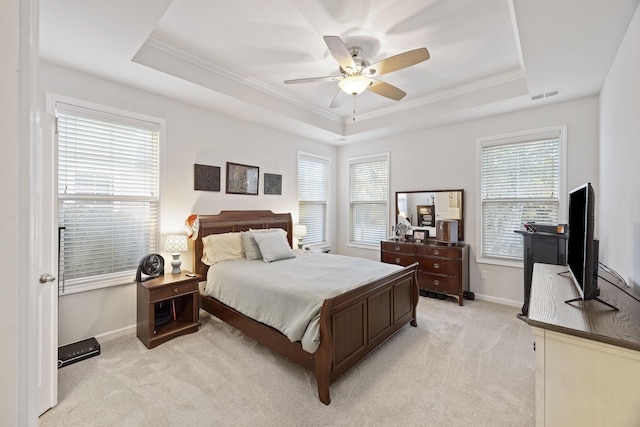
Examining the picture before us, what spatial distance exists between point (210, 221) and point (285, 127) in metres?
1.90

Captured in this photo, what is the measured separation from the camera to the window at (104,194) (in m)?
2.67

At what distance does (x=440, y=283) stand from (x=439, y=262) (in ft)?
0.96

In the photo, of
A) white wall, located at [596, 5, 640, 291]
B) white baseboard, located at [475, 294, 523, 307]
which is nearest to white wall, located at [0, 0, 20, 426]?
white wall, located at [596, 5, 640, 291]

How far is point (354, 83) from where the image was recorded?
258 centimetres

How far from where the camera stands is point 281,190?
15.3 feet

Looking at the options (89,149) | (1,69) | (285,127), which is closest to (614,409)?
(1,69)

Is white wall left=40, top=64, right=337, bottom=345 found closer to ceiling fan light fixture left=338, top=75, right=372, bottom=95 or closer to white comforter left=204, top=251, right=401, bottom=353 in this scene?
white comforter left=204, top=251, right=401, bottom=353

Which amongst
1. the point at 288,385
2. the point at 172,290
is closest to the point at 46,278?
the point at 172,290

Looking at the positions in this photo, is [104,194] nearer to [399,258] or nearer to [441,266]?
[399,258]

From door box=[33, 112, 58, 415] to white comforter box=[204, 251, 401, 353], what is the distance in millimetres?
1333

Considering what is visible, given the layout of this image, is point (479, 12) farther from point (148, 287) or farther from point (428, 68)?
point (148, 287)

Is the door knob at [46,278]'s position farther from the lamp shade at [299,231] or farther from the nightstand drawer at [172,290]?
the lamp shade at [299,231]

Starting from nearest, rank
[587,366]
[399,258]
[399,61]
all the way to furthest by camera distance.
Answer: [587,366] < [399,61] < [399,258]

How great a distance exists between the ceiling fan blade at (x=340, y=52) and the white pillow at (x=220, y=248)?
2387 millimetres
